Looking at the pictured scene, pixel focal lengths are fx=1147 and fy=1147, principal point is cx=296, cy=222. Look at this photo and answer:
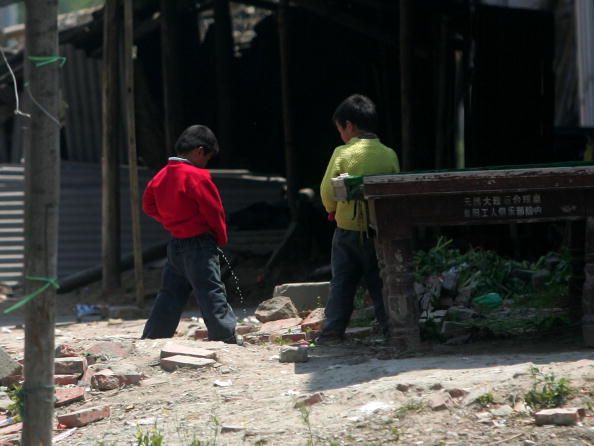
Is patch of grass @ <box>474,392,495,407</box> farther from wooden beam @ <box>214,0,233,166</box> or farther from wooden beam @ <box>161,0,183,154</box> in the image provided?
wooden beam @ <box>214,0,233,166</box>

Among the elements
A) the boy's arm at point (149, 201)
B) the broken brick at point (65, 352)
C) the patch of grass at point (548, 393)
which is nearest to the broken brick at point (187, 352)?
the broken brick at point (65, 352)

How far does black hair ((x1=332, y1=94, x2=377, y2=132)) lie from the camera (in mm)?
7145

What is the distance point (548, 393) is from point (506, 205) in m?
1.28

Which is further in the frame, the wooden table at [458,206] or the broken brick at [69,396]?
the broken brick at [69,396]

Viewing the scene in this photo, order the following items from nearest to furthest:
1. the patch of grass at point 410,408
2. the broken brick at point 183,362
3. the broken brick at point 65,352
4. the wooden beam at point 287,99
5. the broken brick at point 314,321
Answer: the patch of grass at point 410,408 < the broken brick at point 183,362 < the broken brick at point 65,352 < the broken brick at point 314,321 < the wooden beam at point 287,99

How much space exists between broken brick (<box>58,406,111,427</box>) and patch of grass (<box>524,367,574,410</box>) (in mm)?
2163

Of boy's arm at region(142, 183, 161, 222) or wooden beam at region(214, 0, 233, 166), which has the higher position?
wooden beam at region(214, 0, 233, 166)

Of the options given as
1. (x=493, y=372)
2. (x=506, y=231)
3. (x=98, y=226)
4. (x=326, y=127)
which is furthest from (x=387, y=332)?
(x=326, y=127)

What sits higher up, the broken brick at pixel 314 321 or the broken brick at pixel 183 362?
the broken brick at pixel 314 321

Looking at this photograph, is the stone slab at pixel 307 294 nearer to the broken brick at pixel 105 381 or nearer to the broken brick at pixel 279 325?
the broken brick at pixel 279 325

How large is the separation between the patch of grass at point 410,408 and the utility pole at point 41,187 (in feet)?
5.28

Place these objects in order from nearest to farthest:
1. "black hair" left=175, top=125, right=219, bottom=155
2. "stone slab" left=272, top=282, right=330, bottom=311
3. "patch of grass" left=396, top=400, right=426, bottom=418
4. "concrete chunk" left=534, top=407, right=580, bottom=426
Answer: "concrete chunk" left=534, top=407, right=580, bottom=426, "patch of grass" left=396, top=400, right=426, bottom=418, "black hair" left=175, top=125, right=219, bottom=155, "stone slab" left=272, top=282, right=330, bottom=311

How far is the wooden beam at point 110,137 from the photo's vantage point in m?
11.6

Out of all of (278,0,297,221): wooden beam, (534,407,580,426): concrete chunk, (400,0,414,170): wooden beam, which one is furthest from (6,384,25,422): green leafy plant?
(278,0,297,221): wooden beam
